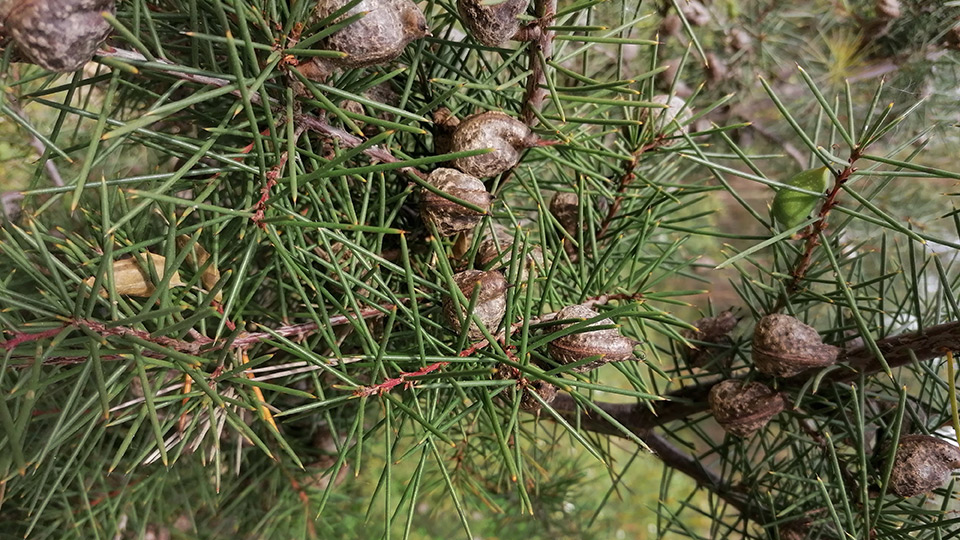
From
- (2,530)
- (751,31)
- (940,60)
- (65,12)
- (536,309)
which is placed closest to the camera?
(65,12)

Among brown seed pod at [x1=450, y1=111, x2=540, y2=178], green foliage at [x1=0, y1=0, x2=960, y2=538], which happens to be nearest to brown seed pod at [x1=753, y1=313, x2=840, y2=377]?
green foliage at [x1=0, y1=0, x2=960, y2=538]

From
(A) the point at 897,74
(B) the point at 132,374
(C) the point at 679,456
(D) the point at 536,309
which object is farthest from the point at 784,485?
(A) the point at 897,74

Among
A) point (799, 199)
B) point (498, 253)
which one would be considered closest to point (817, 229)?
point (799, 199)

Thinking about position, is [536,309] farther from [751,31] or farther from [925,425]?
[751,31]

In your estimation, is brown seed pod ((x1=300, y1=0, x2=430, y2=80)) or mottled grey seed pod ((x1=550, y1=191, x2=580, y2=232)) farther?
mottled grey seed pod ((x1=550, y1=191, x2=580, y2=232))

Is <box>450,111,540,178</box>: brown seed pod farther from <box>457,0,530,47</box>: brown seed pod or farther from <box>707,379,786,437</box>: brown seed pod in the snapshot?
<box>707,379,786,437</box>: brown seed pod
